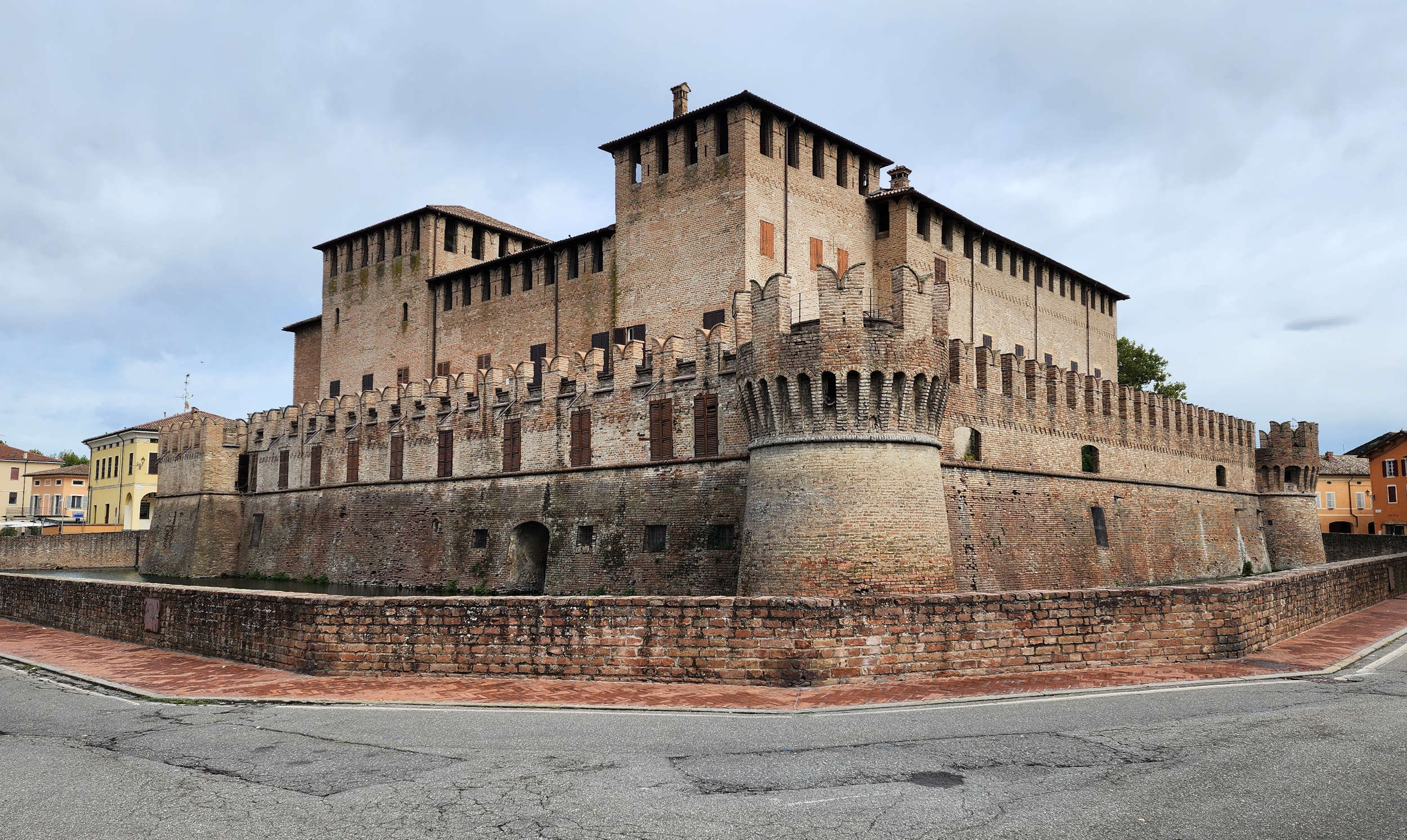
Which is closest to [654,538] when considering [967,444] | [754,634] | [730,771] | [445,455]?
[967,444]

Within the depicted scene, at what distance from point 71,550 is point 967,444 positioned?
165 ft

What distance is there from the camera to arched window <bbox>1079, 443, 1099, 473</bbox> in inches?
1257

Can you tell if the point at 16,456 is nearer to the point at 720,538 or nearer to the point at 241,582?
the point at 241,582

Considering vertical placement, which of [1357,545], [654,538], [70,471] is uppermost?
[70,471]

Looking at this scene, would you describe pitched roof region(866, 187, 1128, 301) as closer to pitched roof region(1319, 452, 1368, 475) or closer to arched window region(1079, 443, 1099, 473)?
arched window region(1079, 443, 1099, 473)

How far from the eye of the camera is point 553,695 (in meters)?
11.7

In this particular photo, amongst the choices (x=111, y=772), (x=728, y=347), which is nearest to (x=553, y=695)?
(x=111, y=772)

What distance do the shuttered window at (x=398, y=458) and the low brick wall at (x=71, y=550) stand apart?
26.7 metres

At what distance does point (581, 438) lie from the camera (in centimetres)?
3094

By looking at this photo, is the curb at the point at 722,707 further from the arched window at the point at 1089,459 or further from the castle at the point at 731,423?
the arched window at the point at 1089,459

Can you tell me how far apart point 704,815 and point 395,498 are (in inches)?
1286

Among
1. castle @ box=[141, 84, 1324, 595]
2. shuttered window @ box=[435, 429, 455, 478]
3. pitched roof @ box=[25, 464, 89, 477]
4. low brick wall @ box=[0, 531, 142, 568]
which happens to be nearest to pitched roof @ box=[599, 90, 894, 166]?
castle @ box=[141, 84, 1324, 595]

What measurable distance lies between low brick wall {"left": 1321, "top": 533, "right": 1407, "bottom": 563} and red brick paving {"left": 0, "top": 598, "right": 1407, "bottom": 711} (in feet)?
138

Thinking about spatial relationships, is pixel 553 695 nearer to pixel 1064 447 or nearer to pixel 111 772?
pixel 111 772
